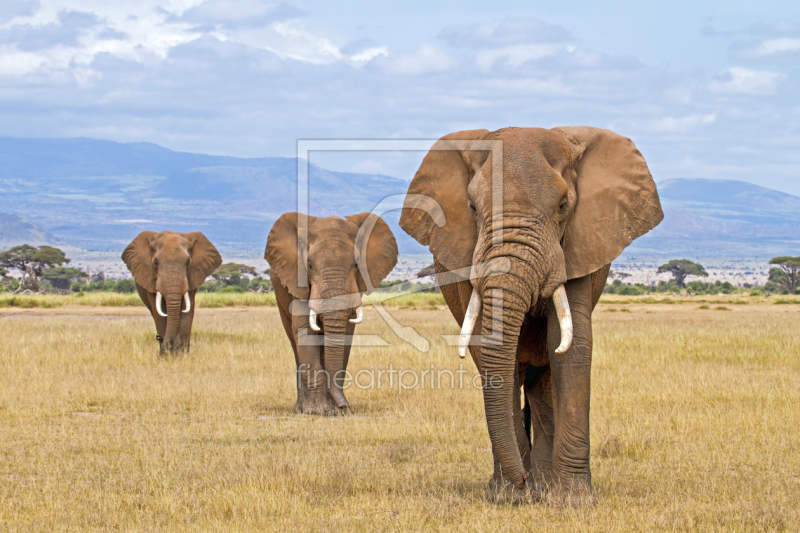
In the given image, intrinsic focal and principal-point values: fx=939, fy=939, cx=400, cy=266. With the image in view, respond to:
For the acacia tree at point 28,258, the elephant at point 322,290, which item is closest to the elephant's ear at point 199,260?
the elephant at point 322,290

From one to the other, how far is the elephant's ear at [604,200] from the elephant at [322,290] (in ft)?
18.1

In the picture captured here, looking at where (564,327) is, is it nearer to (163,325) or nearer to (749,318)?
(163,325)

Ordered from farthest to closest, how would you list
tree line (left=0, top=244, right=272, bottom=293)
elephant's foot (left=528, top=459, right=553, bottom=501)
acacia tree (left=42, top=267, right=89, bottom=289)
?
acacia tree (left=42, top=267, right=89, bottom=289)
tree line (left=0, top=244, right=272, bottom=293)
elephant's foot (left=528, top=459, right=553, bottom=501)

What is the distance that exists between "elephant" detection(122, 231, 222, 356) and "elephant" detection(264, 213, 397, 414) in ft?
19.1

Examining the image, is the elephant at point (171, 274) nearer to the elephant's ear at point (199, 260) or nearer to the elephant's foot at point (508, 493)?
the elephant's ear at point (199, 260)

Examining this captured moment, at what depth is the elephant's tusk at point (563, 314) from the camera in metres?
6.60

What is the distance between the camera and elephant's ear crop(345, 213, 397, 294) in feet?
43.6

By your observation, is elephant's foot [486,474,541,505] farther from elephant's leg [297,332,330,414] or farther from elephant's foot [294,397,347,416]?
elephant's leg [297,332,330,414]

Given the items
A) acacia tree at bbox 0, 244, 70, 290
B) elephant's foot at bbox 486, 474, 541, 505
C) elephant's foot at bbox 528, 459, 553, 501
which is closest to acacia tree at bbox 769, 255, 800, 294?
acacia tree at bbox 0, 244, 70, 290

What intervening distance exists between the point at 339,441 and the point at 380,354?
7.57m

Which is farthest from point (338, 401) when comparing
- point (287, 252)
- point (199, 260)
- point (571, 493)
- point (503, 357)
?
point (199, 260)

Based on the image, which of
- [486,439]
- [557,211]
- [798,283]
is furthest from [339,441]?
[798,283]

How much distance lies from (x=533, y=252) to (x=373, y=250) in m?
7.25

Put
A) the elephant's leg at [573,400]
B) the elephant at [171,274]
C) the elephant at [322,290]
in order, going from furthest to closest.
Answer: the elephant at [171,274]
the elephant at [322,290]
the elephant's leg at [573,400]
